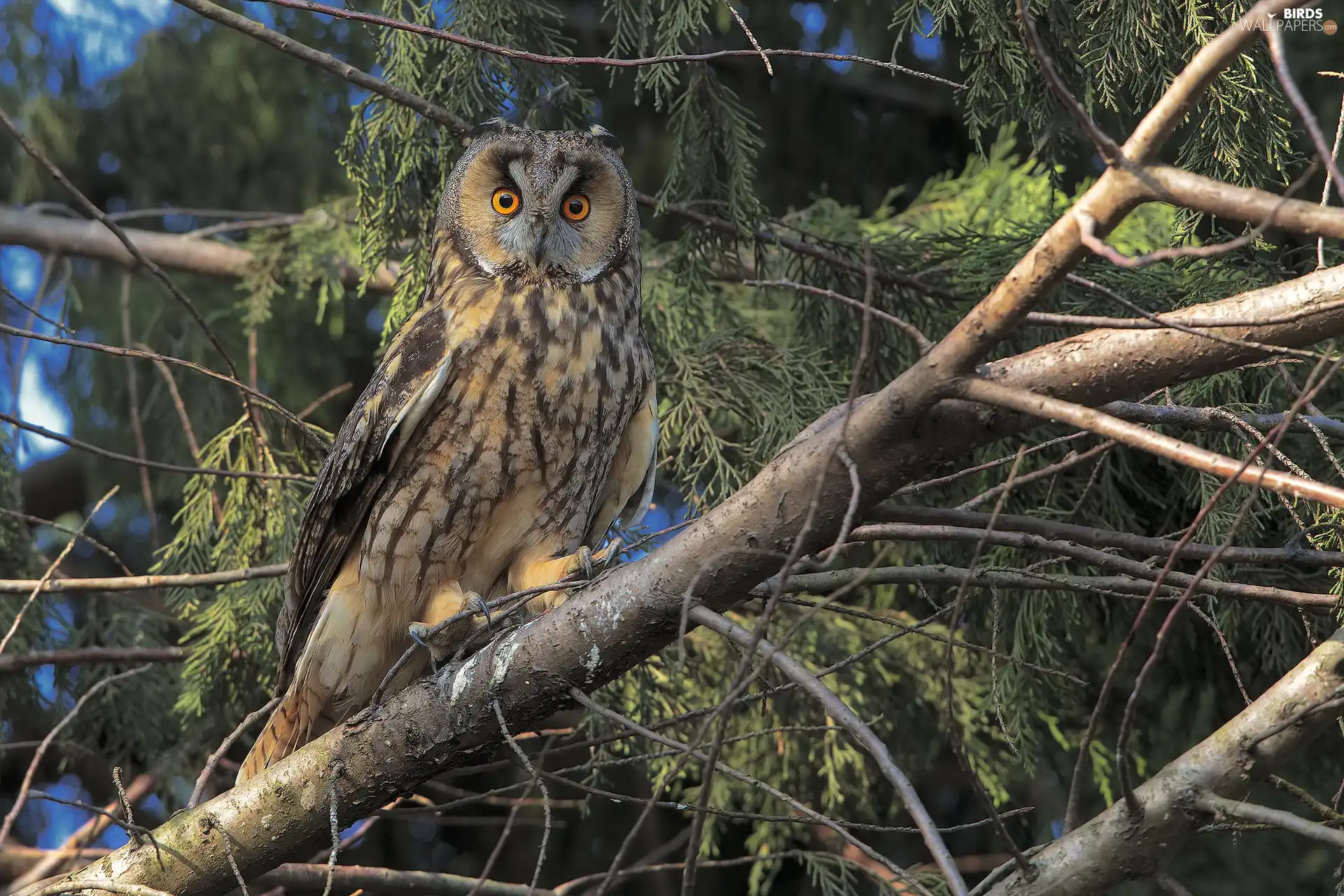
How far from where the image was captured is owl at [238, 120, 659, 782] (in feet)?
9.48

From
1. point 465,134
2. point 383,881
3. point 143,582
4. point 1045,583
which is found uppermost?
point 465,134

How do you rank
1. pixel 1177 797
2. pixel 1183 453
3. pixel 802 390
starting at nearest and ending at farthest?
pixel 1183 453 < pixel 1177 797 < pixel 802 390

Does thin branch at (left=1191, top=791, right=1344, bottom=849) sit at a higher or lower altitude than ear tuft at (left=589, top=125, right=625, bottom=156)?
lower

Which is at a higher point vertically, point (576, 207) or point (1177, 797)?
point (576, 207)

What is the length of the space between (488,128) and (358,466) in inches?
36.5

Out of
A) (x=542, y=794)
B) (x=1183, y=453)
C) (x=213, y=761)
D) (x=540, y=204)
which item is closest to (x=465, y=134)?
(x=540, y=204)

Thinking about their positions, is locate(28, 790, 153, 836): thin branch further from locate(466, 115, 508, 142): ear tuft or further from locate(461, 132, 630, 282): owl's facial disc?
locate(466, 115, 508, 142): ear tuft

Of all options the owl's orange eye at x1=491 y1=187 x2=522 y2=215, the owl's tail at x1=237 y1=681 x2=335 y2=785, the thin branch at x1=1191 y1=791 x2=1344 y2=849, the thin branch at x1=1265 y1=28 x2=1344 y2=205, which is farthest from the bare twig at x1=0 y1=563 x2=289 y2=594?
the thin branch at x1=1265 y1=28 x2=1344 y2=205

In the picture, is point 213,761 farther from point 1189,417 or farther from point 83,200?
point 1189,417

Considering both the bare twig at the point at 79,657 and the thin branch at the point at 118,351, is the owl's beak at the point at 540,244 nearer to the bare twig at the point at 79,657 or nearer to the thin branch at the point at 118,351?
the thin branch at the point at 118,351

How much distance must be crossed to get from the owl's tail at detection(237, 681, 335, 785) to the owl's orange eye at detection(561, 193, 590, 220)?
1.33 metres

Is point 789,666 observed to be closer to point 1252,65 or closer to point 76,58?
point 1252,65

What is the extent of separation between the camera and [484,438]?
2867 millimetres

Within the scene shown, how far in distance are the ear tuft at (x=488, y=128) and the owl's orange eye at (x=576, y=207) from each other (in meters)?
0.24
